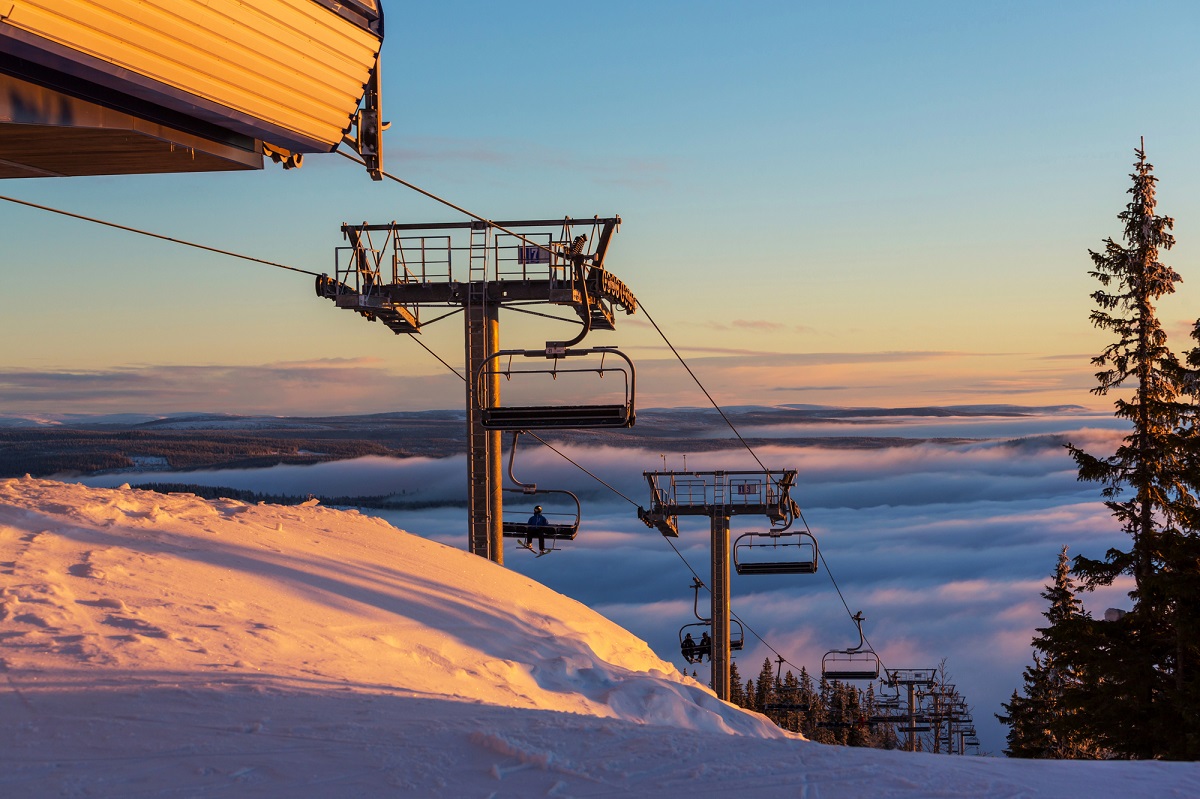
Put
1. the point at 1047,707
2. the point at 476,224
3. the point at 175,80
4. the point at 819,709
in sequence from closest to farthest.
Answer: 1. the point at 175,80
2. the point at 476,224
3. the point at 1047,707
4. the point at 819,709

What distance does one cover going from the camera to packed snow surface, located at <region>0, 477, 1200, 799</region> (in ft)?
26.7

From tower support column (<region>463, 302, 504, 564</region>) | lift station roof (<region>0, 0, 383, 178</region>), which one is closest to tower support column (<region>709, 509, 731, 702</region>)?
tower support column (<region>463, 302, 504, 564</region>)

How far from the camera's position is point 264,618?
12352 millimetres

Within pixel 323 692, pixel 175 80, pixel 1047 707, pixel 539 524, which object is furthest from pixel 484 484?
pixel 1047 707

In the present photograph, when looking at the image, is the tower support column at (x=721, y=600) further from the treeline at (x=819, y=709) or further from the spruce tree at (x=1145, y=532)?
the treeline at (x=819, y=709)

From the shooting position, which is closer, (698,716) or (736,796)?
(736,796)

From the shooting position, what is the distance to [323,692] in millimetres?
10289

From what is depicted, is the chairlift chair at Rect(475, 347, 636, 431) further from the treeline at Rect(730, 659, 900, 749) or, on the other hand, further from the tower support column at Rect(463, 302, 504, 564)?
the treeline at Rect(730, 659, 900, 749)

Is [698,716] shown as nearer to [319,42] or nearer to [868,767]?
[868,767]

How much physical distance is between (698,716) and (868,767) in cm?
511

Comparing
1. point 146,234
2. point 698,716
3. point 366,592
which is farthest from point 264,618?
point 698,716

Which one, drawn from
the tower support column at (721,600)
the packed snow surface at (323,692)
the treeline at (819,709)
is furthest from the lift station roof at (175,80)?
the treeline at (819,709)

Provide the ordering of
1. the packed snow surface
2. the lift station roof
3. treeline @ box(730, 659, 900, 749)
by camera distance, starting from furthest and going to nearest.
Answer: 1. treeline @ box(730, 659, 900, 749)
2. the packed snow surface
3. the lift station roof

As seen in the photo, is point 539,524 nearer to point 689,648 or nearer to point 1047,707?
point 689,648
